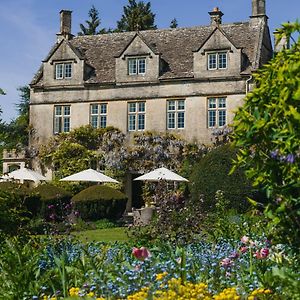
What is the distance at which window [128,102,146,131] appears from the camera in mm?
31594

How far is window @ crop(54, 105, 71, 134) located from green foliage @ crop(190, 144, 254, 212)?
9.92m

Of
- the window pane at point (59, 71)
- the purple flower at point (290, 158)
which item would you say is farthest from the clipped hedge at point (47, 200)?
the purple flower at point (290, 158)

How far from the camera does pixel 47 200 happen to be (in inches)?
900

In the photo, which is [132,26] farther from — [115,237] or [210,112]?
[115,237]

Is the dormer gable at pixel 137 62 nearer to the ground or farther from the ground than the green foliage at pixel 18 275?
farther from the ground

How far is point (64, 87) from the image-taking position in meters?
33.0

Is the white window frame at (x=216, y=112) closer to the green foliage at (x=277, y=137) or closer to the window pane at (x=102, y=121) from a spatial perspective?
the window pane at (x=102, y=121)

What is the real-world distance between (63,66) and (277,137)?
95.6 ft

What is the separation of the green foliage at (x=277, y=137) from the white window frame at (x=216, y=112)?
24.7m

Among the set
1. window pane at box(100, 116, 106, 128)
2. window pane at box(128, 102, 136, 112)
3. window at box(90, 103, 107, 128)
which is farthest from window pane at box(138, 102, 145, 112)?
window pane at box(100, 116, 106, 128)

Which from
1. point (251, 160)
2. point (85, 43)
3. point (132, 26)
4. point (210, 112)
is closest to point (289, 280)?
point (251, 160)

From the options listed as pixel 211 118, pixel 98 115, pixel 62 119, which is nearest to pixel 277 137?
pixel 211 118

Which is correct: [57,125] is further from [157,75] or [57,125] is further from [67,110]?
[157,75]

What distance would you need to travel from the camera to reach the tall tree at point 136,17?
51188mm
